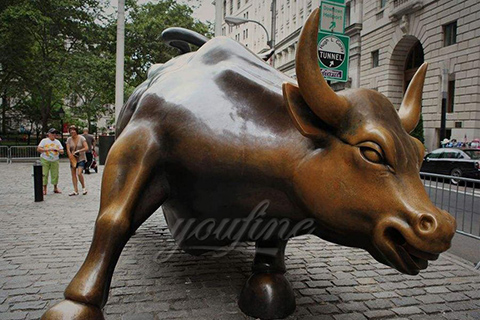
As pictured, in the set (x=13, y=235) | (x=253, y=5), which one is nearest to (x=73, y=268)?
(x=13, y=235)

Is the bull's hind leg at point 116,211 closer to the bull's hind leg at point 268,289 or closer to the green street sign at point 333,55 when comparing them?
the bull's hind leg at point 268,289

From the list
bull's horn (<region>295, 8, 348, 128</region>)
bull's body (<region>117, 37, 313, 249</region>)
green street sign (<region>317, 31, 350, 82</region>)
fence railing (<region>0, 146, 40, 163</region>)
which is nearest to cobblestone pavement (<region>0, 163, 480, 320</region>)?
bull's body (<region>117, 37, 313, 249</region>)

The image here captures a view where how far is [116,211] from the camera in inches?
95.4

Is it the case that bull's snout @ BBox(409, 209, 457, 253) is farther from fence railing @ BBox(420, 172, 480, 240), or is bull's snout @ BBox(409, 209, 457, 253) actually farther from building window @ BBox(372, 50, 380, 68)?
building window @ BBox(372, 50, 380, 68)

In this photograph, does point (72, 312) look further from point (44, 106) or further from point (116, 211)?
point (44, 106)

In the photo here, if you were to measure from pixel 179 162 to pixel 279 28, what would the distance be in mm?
52572

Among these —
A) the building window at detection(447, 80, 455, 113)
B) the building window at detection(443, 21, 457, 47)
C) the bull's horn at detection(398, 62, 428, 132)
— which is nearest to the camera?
the bull's horn at detection(398, 62, 428, 132)

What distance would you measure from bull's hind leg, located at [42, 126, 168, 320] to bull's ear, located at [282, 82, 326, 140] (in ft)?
3.03

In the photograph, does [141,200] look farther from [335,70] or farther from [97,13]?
[97,13]

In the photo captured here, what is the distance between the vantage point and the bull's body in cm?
238

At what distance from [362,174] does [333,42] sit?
5312 mm

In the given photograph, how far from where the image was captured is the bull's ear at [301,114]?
7.02 feet

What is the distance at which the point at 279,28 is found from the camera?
51.8 metres

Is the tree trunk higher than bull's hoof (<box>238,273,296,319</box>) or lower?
higher
